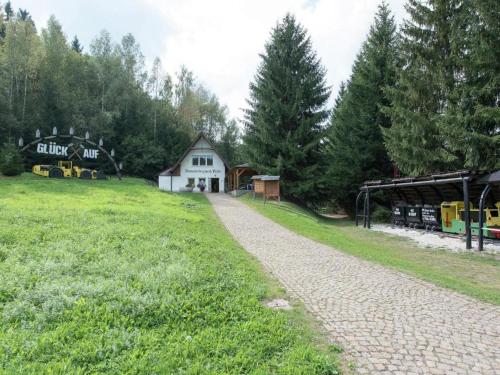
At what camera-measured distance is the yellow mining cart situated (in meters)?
33.7

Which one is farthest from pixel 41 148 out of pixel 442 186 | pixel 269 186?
pixel 442 186

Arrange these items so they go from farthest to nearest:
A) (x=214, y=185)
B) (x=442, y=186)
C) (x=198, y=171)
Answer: (x=214, y=185), (x=198, y=171), (x=442, y=186)

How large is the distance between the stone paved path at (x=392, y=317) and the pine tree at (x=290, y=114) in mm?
23159

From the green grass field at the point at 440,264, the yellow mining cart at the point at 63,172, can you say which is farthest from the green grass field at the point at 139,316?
the yellow mining cart at the point at 63,172

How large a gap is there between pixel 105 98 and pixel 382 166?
36.6 metres

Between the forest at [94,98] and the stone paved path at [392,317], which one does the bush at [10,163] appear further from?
the stone paved path at [392,317]

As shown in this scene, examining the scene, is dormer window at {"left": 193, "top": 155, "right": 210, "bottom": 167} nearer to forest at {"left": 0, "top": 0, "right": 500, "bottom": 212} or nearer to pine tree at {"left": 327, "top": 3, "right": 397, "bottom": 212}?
forest at {"left": 0, "top": 0, "right": 500, "bottom": 212}

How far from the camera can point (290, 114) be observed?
32.7 m

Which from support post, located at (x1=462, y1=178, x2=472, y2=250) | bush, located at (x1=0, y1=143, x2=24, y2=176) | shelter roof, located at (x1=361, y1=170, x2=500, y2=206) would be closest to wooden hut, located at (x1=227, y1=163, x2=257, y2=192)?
shelter roof, located at (x1=361, y1=170, x2=500, y2=206)

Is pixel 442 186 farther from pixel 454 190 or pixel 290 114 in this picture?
pixel 290 114

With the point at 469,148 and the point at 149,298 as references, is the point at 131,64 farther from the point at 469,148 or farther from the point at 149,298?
the point at 149,298

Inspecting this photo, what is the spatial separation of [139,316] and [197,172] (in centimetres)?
3763

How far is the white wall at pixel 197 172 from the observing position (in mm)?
41094

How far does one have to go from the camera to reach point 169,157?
52.3m
